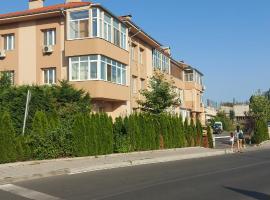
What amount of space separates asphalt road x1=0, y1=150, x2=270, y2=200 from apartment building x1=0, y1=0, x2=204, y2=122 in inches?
638

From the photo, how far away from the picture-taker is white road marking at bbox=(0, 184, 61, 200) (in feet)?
34.7

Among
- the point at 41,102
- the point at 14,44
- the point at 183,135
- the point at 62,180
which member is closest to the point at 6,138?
the point at 62,180

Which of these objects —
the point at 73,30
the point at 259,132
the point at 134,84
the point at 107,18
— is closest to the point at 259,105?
the point at 259,132

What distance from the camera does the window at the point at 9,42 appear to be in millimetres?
36253

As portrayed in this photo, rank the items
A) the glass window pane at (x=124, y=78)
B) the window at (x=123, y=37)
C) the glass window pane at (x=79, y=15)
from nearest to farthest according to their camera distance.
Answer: the glass window pane at (x=79, y=15)
the glass window pane at (x=124, y=78)
the window at (x=123, y=37)

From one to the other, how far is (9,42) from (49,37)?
365 cm

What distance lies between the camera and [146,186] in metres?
12.4

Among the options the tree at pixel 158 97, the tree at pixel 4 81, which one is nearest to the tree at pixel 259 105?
the tree at pixel 158 97

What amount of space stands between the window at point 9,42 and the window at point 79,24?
241 inches

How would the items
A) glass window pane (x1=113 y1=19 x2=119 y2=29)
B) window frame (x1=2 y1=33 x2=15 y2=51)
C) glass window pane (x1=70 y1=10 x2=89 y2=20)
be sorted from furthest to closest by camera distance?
1. window frame (x1=2 y1=33 x2=15 y2=51)
2. glass window pane (x1=113 y1=19 x2=119 y2=29)
3. glass window pane (x1=70 y1=10 x2=89 y2=20)

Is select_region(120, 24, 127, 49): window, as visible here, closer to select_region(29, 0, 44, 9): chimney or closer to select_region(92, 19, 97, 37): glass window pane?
select_region(92, 19, 97, 37): glass window pane

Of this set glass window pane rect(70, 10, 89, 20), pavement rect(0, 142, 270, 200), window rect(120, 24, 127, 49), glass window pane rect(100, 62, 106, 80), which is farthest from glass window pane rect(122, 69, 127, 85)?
pavement rect(0, 142, 270, 200)

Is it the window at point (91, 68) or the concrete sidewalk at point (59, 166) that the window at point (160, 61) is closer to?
the window at point (91, 68)

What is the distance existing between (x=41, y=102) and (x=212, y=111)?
8702cm
